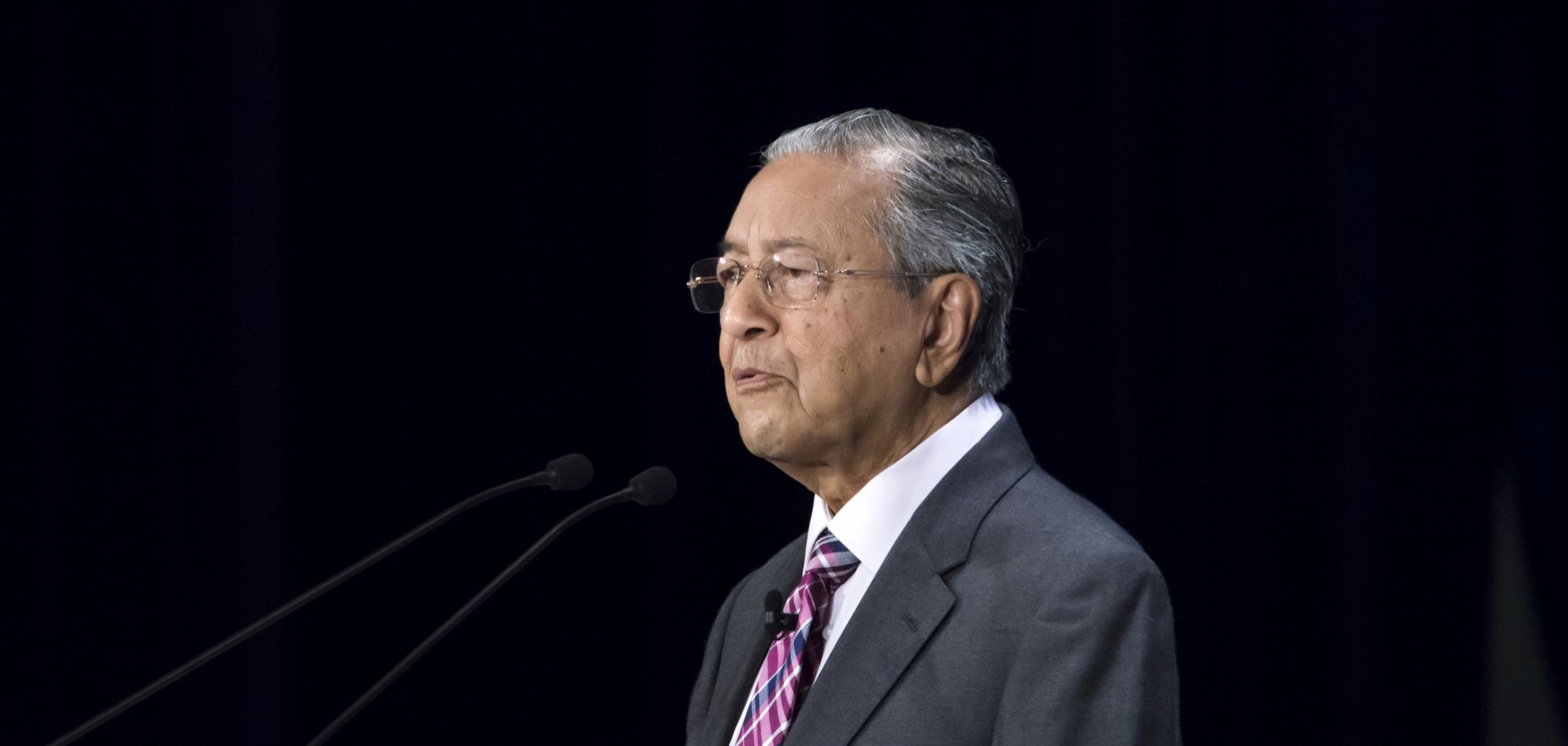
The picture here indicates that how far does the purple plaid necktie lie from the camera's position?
1.59 metres

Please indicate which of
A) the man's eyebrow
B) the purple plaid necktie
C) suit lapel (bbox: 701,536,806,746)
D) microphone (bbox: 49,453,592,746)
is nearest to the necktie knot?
the purple plaid necktie

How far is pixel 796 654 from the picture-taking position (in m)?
1.61

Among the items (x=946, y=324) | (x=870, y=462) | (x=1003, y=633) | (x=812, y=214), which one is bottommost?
(x=1003, y=633)

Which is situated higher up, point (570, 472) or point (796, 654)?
point (570, 472)

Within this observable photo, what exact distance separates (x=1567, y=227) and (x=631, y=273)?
71.2 inches

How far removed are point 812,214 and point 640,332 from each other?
158cm

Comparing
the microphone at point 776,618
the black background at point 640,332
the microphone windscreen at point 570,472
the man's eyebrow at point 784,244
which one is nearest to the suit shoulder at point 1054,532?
the microphone at point 776,618

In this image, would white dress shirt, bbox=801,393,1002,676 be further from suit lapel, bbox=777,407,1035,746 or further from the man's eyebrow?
the man's eyebrow

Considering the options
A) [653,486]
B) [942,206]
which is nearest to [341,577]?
[653,486]

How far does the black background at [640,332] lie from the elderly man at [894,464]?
3.78ft

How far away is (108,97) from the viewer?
107 inches

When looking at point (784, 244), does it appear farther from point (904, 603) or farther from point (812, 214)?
point (904, 603)

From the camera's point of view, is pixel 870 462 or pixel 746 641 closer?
pixel 870 462

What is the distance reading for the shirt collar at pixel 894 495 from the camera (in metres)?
1.64
